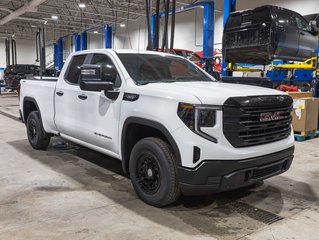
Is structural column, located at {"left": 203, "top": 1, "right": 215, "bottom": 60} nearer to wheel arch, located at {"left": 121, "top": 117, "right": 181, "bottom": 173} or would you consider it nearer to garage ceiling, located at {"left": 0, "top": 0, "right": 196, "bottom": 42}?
wheel arch, located at {"left": 121, "top": 117, "right": 181, "bottom": 173}

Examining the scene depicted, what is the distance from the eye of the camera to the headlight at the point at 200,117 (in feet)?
9.39

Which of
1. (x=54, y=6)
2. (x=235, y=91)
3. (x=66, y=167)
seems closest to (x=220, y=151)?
(x=235, y=91)

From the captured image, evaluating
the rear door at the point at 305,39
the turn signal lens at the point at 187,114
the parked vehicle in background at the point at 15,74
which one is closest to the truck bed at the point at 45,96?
the turn signal lens at the point at 187,114

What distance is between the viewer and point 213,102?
114 inches

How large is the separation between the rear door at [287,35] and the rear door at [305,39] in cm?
15

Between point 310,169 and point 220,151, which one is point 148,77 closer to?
point 220,151

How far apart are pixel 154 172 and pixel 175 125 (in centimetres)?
63

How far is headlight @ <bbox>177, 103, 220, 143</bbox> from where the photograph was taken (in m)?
2.86

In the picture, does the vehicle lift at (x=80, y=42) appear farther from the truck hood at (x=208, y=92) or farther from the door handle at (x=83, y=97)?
the truck hood at (x=208, y=92)

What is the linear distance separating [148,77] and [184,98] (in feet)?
3.26

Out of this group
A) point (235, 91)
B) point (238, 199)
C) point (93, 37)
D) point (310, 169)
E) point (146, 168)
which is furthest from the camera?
point (93, 37)

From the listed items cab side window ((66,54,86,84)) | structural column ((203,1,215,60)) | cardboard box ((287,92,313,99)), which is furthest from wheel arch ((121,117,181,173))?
structural column ((203,1,215,60))

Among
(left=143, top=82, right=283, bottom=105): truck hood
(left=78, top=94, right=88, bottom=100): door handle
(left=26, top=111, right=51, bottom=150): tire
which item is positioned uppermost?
(left=143, top=82, right=283, bottom=105): truck hood

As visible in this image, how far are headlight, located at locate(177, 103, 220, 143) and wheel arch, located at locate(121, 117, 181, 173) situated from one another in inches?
9.7
